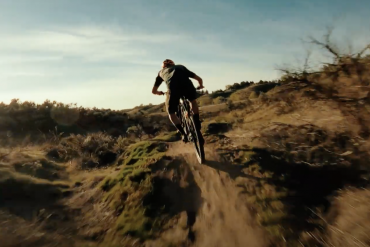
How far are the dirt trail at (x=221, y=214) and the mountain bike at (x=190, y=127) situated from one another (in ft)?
0.95

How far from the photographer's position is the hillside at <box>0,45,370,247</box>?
4.00 metres

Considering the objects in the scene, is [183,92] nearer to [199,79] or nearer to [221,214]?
[199,79]

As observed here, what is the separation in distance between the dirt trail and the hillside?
2 centimetres

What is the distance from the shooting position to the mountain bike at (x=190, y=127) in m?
6.05

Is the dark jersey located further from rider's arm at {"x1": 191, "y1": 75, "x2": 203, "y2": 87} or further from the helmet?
the helmet

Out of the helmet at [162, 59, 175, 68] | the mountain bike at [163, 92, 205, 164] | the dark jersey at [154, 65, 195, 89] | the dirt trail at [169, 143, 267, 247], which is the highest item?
the helmet at [162, 59, 175, 68]

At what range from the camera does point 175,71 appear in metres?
6.33

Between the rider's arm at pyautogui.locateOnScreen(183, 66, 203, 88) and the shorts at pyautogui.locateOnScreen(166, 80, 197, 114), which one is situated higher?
the rider's arm at pyautogui.locateOnScreen(183, 66, 203, 88)

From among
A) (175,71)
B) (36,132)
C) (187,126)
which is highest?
(175,71)

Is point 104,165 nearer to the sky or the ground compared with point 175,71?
nearer to the ground

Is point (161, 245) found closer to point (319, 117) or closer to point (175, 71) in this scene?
point (175, 71)

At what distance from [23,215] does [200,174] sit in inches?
127

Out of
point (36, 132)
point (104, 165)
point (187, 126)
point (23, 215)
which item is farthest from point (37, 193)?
point (36, 132)

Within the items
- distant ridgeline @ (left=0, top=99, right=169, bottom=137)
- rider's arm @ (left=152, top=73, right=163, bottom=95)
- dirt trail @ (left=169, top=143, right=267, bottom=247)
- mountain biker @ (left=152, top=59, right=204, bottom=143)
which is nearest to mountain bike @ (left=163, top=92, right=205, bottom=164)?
mountain biker @ (left=152, top=59, right=204, bottom=143)
